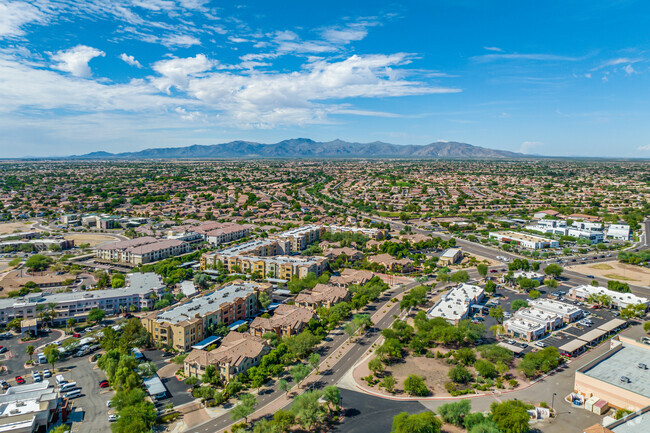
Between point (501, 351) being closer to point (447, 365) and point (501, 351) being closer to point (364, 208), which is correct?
point (447, 365)

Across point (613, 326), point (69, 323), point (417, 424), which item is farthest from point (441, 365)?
point (69, 323)

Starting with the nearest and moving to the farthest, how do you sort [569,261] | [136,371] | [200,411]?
[200,411] < [136,371] < [569,261]

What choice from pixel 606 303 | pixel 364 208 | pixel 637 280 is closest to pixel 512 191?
pixel 364 208

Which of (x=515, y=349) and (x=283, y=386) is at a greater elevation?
(x=283, y=386)

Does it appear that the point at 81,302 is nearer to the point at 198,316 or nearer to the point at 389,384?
the point at 198,316

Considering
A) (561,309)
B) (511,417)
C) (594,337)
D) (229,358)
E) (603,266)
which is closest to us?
(511,417)

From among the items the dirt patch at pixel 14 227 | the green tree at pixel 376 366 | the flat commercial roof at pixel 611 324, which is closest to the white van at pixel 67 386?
the green tree at pixel 376 366

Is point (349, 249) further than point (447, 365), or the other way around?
point (349, 249)
